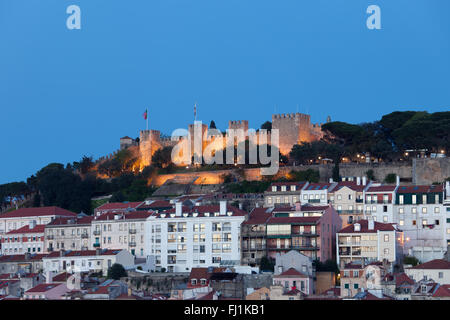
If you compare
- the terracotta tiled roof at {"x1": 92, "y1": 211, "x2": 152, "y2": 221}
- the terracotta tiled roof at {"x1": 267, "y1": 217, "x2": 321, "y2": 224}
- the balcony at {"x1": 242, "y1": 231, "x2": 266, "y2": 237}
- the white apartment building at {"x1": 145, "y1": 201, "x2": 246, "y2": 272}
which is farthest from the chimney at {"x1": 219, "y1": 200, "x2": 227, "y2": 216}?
the terracotta tiled roof at {"x1": 92, "y1": 211, "x2": 152, "y2": 221}

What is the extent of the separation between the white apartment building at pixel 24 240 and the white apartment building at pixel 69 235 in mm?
1349

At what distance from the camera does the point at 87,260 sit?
4641cm

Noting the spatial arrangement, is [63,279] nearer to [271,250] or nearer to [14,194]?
[271,250]

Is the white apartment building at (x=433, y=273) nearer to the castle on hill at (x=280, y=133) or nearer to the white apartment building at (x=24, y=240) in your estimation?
the white apartment building at (x=24, y=240)

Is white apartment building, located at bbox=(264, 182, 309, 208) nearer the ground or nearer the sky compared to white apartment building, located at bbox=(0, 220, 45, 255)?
nearer the sky

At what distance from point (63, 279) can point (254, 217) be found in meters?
11.1

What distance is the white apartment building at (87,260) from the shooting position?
1785 inches

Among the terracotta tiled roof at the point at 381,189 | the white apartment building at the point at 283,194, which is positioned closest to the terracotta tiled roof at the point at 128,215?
the white apartment building at the point at 283,194

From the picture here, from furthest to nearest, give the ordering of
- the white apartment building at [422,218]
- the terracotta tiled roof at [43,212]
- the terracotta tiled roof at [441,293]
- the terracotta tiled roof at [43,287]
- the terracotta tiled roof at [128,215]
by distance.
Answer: the terracotta tiled roof at [43,212] < the terracotta tiled roof at [128,215] < the white apartment building at [422,218] < the terracotta tiled roof at [43,287] < the terracotta tiled roof at [441,293]

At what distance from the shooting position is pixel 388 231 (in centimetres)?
4166

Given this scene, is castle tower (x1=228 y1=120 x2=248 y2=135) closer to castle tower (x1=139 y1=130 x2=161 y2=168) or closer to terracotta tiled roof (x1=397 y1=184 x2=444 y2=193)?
castle tower (x1=139 y1=130 x2=161 y2=168)

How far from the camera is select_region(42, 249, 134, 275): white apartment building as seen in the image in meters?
45.3

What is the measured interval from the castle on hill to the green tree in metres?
27.6
